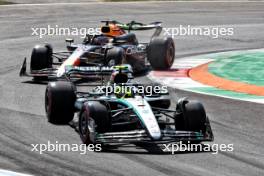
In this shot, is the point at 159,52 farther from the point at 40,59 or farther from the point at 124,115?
the point at 124,115

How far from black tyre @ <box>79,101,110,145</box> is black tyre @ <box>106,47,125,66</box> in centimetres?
692

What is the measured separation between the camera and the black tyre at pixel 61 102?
1502cm

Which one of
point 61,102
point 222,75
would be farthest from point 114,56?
point 61,102

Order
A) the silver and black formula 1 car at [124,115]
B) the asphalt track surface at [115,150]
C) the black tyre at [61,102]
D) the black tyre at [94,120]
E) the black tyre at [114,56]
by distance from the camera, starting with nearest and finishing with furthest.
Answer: the asphalt track surface at [115,150]
the silver and black formula 1 car at [124,115]
the black tyre at [94,120]
the black tyre at [61,102]
the black tyre at [114,56]

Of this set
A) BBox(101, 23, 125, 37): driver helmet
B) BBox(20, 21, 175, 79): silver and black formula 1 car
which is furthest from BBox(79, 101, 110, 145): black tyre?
BBox(101, 23, 125, 37): driver helmet

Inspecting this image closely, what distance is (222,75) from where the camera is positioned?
22312 mm

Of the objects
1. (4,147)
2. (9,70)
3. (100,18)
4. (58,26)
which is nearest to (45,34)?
(58,26)

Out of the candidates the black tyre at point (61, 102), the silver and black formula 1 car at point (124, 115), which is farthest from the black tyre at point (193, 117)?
the black tyre at point (61, 102)

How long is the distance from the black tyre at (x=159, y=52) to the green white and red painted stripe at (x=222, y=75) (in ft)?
1.14

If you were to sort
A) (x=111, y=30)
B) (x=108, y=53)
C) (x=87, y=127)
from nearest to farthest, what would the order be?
(x=87, y=127), (x=108, y=53), (x=111, y=30)

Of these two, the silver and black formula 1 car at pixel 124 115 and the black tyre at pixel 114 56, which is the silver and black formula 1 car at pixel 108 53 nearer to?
the black tyre at pixel 114 56

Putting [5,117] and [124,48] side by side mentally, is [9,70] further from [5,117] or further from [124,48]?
[5,117]

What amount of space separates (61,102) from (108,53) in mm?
6095

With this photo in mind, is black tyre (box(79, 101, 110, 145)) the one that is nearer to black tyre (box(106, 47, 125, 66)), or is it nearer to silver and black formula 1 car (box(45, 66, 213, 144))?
silver and black formula 1 car (box(45, 66, 213, 144))
